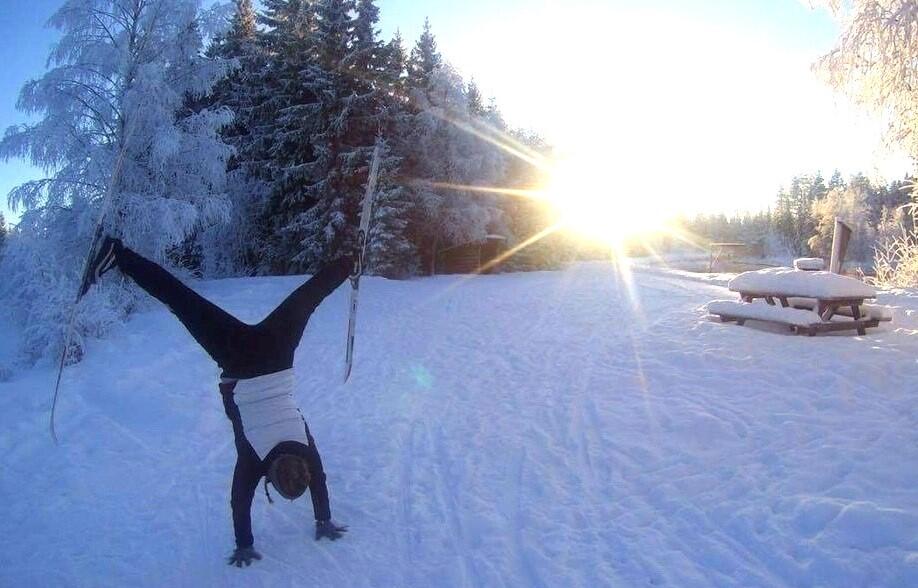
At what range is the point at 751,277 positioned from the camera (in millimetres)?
11195

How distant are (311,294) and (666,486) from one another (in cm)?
374

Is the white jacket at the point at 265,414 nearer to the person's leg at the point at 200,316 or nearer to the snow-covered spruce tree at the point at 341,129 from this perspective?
the person's leg at the point at 200,316

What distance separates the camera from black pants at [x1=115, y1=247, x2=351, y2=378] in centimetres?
404

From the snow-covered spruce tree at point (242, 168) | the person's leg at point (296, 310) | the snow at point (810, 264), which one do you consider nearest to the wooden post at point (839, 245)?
the snow at point (810, 264)

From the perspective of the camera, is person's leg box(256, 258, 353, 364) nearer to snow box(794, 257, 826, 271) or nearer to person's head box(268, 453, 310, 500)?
person's head box(268, 453, 310, 500)

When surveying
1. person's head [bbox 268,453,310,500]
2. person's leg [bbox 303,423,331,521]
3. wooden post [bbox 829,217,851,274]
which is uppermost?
wooden post [bbox 829,217,851,274]

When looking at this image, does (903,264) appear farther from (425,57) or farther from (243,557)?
(425,57)

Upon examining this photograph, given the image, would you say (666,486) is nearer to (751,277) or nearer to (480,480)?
(480,480)

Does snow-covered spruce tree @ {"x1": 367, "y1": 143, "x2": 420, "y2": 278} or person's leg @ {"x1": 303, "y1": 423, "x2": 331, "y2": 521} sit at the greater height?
snow-covered spruce tree @ {"x1": 367, "y1": 143, "x2": 420, "y2": 278}

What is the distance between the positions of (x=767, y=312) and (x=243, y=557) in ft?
31.9

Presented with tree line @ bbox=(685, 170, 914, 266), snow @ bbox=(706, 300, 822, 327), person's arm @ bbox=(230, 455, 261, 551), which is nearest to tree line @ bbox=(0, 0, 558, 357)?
person's arm @ bbox=(230, 455, 261, 551)

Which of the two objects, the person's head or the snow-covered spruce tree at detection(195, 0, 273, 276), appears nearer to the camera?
the person's head

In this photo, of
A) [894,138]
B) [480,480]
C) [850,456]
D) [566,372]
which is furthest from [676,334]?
[480,480]

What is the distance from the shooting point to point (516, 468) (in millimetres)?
5797
